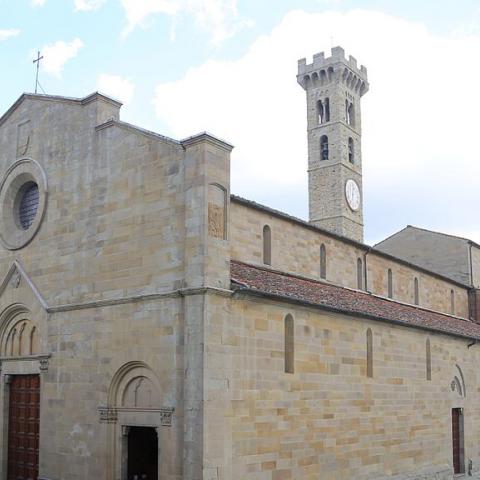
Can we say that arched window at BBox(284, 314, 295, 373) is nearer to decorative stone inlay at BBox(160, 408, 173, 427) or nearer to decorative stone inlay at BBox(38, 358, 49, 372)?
decorative stone inlay at BBox(160, 408, 173, 427)

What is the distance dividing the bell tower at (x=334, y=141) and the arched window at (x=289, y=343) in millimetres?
36064

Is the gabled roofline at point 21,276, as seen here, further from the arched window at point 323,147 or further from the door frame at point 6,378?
the arched window at point 323,147

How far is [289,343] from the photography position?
1798 cm

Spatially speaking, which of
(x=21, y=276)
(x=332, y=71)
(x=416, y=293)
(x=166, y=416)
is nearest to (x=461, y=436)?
(x=416, y=293)

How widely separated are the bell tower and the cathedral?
29.5 m

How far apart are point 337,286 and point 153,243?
31.2 feet

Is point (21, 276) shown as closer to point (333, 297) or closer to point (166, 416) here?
point (166, 416)

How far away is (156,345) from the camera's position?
16281 mm

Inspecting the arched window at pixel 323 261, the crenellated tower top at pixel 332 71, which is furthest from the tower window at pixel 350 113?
the arched window at pixel 323 261

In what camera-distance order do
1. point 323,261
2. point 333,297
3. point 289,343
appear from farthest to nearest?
point 323,261 < point 333,297 < point 289,343

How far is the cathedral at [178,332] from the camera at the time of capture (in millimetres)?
15914

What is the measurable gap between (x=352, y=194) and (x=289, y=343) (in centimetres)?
4019

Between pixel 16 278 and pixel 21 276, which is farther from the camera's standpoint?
pixel 16 278

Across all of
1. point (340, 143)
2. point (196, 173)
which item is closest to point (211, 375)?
point (196, 173)
